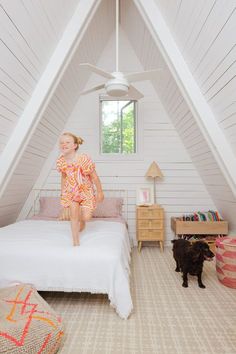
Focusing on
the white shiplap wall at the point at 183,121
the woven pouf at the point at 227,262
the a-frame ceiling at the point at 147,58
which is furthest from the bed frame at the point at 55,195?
the woven pouf at the point at 227,262

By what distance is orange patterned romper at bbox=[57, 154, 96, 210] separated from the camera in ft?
7.79

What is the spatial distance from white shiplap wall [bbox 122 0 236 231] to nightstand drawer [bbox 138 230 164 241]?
1023 millimetres

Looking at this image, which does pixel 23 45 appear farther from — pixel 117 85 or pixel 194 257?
pixel 194 257

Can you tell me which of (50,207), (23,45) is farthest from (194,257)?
(23,45)

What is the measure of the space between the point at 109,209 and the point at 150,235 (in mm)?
724

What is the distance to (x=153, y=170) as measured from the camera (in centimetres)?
395

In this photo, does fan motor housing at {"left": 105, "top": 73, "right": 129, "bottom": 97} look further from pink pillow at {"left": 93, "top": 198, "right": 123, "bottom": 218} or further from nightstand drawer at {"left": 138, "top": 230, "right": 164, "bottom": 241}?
nightstand drawer at {"left": 138, "top": 230, "right": 164, "bottom": 241}

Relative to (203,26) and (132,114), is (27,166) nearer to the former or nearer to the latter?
(132,114)

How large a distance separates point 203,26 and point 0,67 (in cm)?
154

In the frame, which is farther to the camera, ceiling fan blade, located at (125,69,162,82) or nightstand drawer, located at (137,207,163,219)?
nightstand drawer, located at (137,207,163,219)

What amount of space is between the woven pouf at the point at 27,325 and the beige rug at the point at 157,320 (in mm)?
162

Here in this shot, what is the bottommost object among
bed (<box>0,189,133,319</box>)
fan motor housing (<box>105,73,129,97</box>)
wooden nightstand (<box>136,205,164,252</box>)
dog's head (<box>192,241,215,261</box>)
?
bed (<box>0,189,133,319</box>)

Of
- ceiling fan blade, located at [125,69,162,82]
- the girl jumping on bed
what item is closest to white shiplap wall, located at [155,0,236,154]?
ceiling fan blade, located at [125,69,162,82]

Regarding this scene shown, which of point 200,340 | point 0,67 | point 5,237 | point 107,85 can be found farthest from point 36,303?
point 107,85
